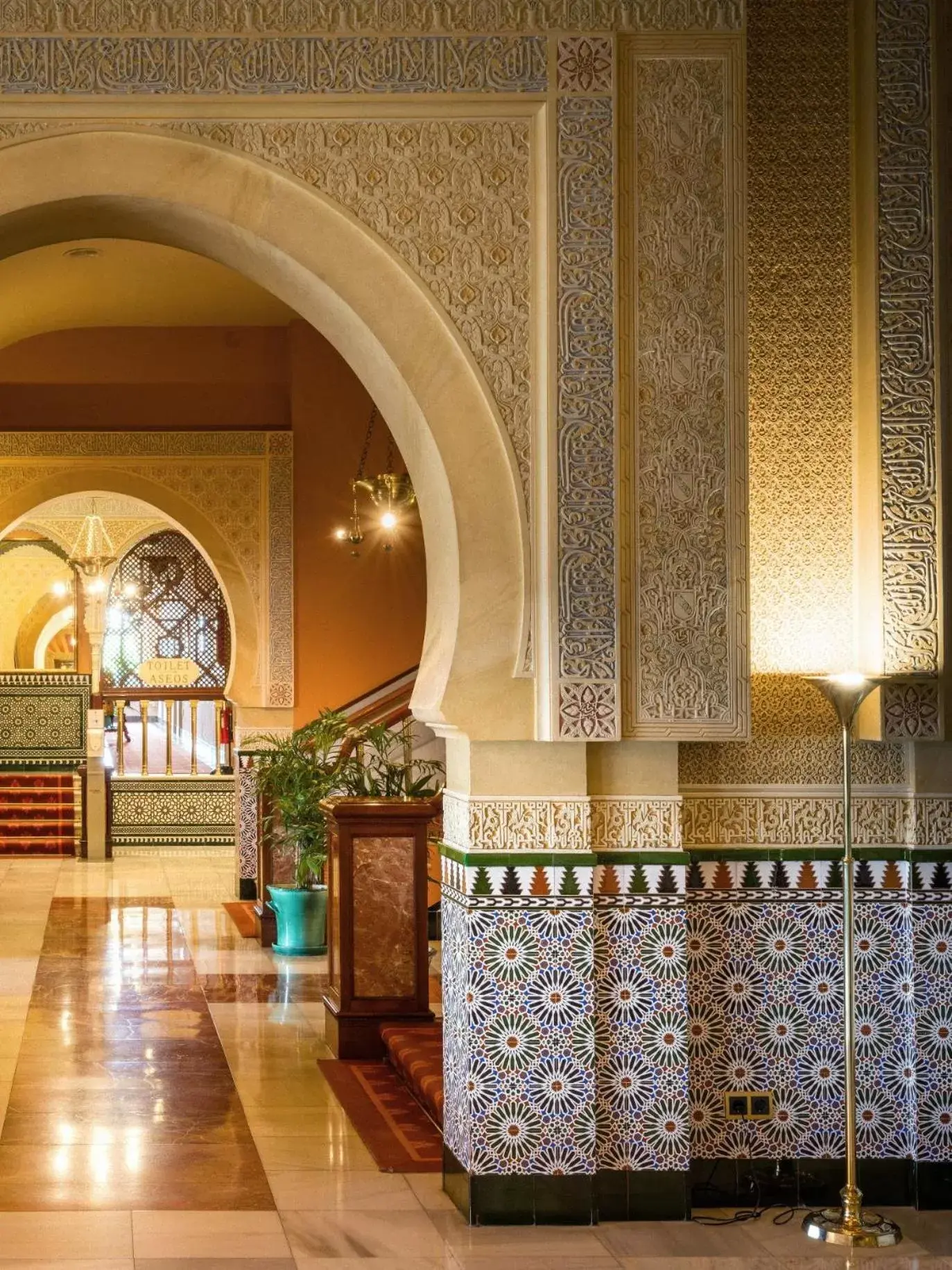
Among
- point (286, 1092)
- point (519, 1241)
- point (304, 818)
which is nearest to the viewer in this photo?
point (519, 1241)

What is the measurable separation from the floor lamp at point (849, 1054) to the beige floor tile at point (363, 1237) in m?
1.05

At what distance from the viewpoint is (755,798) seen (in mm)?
4672

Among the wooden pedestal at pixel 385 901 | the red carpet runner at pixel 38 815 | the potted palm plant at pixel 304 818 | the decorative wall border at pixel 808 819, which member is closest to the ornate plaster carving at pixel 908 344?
the decorative wall border at pixel 808 819

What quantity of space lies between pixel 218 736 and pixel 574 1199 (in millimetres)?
11084

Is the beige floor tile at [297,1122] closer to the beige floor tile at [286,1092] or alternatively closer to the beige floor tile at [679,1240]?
the beige floor tile at [286,1092]

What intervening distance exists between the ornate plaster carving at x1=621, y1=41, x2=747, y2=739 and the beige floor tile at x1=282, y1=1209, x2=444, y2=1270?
1.49 meters

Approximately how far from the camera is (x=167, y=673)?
15469 millimetres

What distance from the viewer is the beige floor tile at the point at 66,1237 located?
4.14 meters

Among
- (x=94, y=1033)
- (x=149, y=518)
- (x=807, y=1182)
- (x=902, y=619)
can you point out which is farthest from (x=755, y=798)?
(x=149, y=518)

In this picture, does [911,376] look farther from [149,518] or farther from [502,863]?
[149,518]

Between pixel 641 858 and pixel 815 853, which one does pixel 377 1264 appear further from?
pixel 815 853

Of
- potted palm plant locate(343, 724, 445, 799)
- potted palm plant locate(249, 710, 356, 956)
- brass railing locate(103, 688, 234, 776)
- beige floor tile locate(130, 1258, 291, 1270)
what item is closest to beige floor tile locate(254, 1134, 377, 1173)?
beige floor tile locate(130, 1258, 291, 1270)

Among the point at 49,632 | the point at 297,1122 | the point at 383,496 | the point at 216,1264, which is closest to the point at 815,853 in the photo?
the point at 216,1264

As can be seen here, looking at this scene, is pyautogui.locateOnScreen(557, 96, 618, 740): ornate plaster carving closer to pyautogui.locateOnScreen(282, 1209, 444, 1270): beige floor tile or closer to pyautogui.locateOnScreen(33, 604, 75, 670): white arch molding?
pyautogui.locateOnScreen(282, 1209, 444, 1270): beige floor tile
